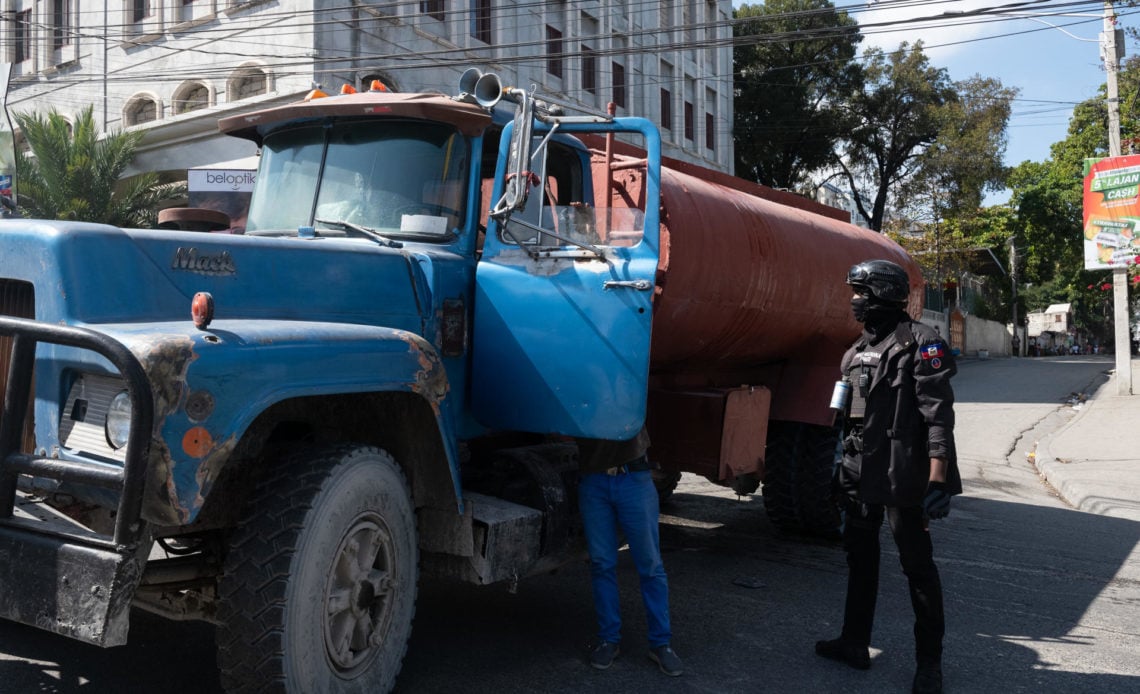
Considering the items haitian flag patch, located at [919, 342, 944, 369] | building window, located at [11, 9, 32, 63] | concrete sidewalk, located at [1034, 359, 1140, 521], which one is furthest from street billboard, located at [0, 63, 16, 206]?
concrete sidewalk, located at [1034, 359, 1140, 521]

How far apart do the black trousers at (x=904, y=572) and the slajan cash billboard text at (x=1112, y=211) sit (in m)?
18.3

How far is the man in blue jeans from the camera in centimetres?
449

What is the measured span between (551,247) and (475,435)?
→ 1.00m

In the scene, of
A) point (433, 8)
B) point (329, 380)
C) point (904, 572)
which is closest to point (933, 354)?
point (904, 572)

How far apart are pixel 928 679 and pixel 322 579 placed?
106 inches

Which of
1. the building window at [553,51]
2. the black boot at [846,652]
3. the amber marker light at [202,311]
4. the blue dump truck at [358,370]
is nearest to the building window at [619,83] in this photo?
the building window at [553,51]

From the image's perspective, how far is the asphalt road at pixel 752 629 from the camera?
4.22 meters

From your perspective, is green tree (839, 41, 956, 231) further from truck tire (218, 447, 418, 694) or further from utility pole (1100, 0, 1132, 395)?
truck tire (218, 447, 418, 694)

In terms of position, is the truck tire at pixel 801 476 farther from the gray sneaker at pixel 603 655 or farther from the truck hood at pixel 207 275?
the truck hood at pixel 207 275

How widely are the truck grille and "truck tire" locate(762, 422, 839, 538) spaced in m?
5.14

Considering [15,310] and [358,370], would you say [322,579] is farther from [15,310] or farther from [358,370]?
[15,310]

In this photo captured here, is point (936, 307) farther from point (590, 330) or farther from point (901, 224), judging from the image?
point (590, 330)

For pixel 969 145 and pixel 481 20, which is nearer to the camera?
pixel 481 20

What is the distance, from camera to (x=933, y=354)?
4.32 metres
